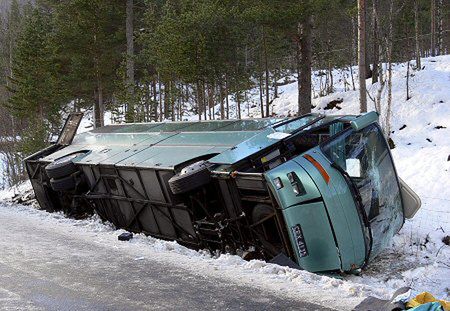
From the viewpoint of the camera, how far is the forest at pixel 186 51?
1697cm

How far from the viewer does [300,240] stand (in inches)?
218

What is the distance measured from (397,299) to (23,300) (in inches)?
131

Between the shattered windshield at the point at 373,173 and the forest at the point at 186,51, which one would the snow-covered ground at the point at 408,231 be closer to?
the shattered windshield at the point at 373,173

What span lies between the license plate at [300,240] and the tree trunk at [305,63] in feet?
38.0

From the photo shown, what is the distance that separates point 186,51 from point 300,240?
1476 cm

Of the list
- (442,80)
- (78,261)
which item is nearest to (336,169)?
(78,261)

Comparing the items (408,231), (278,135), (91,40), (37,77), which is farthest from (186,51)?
(278,135)

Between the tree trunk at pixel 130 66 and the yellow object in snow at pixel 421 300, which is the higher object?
the tree trunk at pixel 130 66

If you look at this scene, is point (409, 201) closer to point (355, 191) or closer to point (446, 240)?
point (355, 191)

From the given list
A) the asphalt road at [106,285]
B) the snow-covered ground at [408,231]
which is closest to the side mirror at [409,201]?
the snow-covered ground at [408,231]

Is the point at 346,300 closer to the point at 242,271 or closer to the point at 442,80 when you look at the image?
the point at 242,271

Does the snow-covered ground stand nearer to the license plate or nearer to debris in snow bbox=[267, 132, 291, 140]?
the license plate

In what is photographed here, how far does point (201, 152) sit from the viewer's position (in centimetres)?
697

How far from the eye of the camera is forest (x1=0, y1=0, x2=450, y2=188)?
17.0 m
